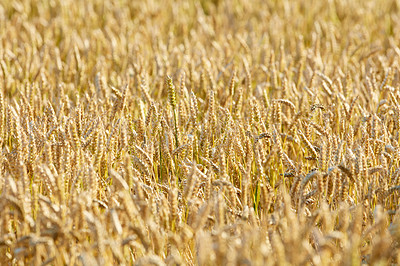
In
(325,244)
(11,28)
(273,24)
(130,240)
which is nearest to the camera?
(325,244)

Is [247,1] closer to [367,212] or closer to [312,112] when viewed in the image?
[312,112]

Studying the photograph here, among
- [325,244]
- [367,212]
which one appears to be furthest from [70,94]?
[325,244]

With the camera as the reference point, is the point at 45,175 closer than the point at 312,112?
Yes

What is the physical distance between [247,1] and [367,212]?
135 inches

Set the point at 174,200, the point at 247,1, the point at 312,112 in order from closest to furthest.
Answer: the point at 174,200
the point at 312,112
the point at 247,1

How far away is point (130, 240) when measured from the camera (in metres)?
1.30

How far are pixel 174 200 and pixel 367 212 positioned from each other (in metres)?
0.67

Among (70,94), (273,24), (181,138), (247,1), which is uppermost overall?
(247,1)

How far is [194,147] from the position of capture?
2.09 meters

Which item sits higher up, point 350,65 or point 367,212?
point 350,65

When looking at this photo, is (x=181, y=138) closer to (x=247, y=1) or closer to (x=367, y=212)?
(x=367, y=212)

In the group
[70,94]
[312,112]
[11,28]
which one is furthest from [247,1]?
[312,112]

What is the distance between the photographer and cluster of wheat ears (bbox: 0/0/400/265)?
4.42ft

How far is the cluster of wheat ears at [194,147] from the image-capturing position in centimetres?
135
